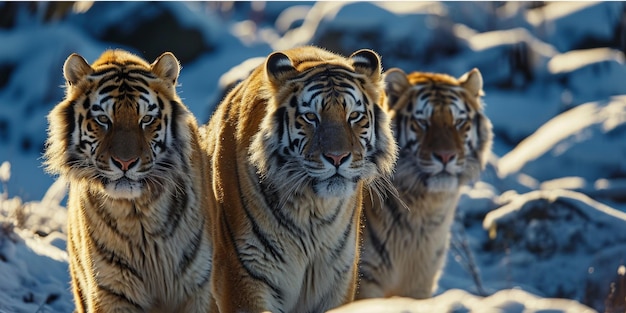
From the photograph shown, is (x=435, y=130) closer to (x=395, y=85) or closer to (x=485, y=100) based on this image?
(x=395, y=85)

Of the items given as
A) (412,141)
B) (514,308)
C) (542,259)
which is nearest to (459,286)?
(542,259)

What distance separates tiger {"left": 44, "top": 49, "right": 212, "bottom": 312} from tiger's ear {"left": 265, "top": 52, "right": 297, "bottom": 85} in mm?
477

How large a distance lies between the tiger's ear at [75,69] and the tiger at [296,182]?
81 cm

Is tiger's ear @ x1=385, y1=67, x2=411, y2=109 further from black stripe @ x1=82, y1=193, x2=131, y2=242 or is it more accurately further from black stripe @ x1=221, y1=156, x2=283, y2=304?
black stripe @ x1=82, y1=193, x2=131, y2=242

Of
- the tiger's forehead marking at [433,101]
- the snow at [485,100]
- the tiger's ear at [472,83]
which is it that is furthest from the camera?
the snow at [485,100]

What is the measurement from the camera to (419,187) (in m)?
6.65

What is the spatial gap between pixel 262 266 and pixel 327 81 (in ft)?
2.98

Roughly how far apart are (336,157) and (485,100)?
10188mm

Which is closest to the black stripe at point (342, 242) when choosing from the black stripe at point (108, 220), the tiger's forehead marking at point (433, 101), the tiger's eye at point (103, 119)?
the black stripe at point (108, 220)

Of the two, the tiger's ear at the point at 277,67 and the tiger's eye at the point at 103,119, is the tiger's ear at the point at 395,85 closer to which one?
the tiger's ear at the point at 277,67

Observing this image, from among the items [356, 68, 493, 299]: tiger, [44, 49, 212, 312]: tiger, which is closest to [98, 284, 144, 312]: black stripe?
[44, 49, 212, 312]: tiger

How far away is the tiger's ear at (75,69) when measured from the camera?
4.80 m

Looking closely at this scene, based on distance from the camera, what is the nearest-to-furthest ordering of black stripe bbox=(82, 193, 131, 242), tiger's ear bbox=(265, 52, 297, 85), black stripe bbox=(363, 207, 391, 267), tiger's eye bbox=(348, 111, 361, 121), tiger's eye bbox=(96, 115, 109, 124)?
tiger's eye bbox=(96, 115, 109, 124) → black stripe bbox=(82, 193, 131, 242) → tiger's eye bbox=(348, 111, 361, 121) → tiger's ear bbox=(265, 52, 297, 85) → black stripe bbox=(363, 207, 391, 267)

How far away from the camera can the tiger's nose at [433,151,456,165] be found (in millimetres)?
6570
